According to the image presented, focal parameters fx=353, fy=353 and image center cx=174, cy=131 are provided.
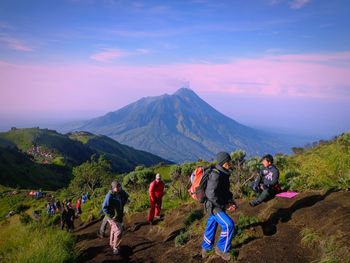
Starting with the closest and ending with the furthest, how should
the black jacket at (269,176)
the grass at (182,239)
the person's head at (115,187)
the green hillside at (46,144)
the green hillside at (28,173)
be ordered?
the black jacket at (269,176), the grass at (182,239), the person's head at (115,187), the green hillside at (28,173), the green hillside at (46,144)

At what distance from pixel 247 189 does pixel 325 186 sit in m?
3.61

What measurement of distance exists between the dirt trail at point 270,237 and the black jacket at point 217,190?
1.20m

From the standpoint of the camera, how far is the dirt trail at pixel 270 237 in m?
7.54

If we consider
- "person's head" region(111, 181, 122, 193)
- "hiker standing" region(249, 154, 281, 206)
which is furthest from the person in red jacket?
"hiker standing" region(249, 154, 281, 206)

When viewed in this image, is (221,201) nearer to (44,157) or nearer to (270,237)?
(270,237)

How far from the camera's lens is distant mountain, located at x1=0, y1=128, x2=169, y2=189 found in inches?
3743

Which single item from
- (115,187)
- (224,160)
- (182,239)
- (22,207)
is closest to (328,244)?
(224,160)

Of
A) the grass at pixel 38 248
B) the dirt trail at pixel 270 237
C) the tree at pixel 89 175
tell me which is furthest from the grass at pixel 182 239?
the tree at pixel 89 175

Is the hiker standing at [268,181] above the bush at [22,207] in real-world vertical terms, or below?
above

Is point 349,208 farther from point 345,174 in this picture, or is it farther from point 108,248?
point 108,248

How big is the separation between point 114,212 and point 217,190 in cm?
399

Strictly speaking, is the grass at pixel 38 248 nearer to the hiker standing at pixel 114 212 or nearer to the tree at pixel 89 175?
the hiker standing at pixel 114 212

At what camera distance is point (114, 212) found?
10.4 meters

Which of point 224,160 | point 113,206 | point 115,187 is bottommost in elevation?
point 113,206
